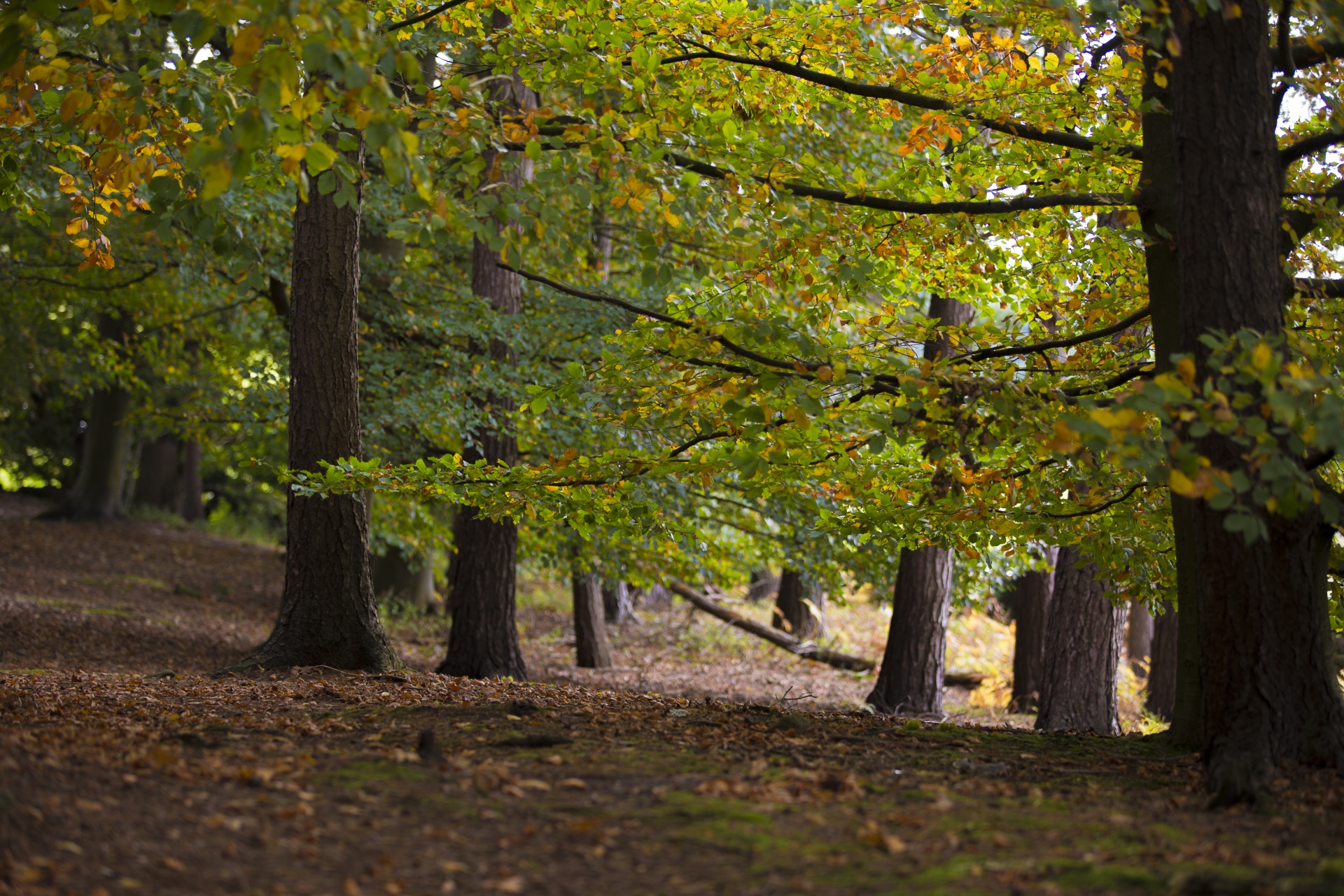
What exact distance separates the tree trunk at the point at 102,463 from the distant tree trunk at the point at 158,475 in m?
3.26

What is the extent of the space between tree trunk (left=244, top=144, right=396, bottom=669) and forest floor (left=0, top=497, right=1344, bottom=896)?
60cm

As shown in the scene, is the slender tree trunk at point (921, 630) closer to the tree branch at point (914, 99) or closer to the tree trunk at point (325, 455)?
the tree branch at point (914, 99)

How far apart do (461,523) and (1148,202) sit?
7038 mm

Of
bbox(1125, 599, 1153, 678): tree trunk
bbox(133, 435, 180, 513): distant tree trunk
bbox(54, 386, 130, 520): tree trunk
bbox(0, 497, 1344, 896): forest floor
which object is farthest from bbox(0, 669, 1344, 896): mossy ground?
bbox(133, 435, 180, 513): distant tree trunk

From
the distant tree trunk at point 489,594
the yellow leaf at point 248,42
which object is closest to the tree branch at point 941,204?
the yellow leaf at point 248,42

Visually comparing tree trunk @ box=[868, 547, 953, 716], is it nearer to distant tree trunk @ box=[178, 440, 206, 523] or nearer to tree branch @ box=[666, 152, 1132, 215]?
tree branch @ box=[666, 152, 1132, 215]

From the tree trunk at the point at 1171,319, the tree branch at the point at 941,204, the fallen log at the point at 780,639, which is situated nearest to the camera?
the tree trunk at the point at 1171,319

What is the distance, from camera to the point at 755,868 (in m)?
2.78

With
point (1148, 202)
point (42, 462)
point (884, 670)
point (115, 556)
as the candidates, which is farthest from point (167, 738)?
point (42, 462)

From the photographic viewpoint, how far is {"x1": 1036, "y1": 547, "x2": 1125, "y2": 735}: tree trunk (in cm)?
865

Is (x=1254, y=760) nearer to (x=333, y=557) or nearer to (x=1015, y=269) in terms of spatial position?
(x=1015, y=269)

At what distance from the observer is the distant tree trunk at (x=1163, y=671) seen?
1167cm

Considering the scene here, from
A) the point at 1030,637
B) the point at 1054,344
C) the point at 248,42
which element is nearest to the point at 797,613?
the point at 1030,637

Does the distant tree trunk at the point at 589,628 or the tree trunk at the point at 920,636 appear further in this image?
the distant tree trunk at the point at 589,628
